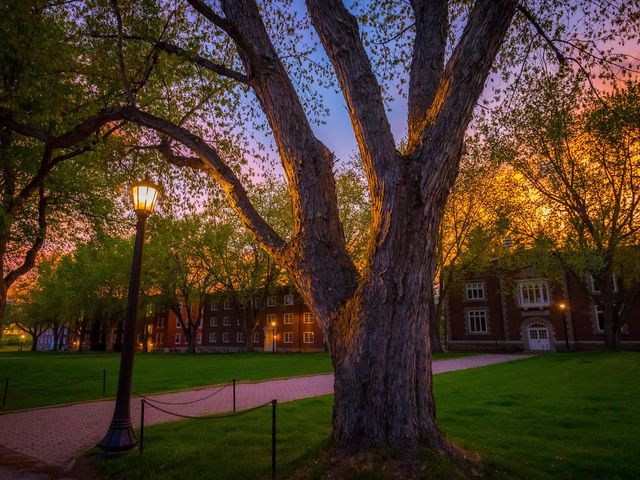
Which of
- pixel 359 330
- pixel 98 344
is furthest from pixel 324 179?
pixel 98 344

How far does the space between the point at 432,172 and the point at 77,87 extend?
1018cm

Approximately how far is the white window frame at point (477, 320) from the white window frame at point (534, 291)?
12.1ft

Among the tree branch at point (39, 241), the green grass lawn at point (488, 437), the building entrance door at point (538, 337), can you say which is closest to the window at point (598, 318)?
the building entrance door at point (538, 337)

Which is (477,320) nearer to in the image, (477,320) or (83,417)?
(477,320)

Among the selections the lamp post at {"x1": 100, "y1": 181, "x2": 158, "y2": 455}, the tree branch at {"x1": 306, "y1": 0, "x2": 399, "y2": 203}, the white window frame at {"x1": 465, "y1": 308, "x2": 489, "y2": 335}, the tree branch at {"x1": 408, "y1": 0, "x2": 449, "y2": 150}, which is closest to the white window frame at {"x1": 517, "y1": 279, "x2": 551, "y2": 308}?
the white window frame at {"x1": 465, "y1": 308, "x2": 489, "y2": 335}

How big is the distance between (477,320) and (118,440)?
3927 centimetres

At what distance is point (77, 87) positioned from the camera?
10.3m

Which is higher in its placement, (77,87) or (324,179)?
(77,87)

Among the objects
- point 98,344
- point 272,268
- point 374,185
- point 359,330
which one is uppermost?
point 272,268

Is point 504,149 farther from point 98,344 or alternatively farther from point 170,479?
point 98,344

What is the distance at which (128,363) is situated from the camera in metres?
6.90

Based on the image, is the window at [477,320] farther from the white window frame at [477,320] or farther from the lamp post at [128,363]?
the lamp post at [128,363]

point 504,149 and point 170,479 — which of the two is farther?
point 504,149

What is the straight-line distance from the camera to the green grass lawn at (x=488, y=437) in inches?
208
